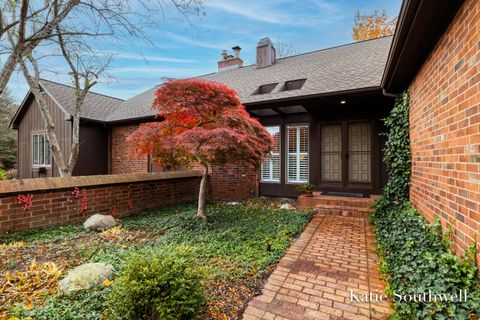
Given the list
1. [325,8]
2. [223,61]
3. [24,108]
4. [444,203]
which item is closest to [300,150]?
[325,8]

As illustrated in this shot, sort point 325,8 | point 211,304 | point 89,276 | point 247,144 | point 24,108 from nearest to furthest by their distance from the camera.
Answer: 1. point 211,304
2. point 89,276
3. point 247,144
4. point 325,8
5. point 24,108

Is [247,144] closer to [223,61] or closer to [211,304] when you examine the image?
[211,304]

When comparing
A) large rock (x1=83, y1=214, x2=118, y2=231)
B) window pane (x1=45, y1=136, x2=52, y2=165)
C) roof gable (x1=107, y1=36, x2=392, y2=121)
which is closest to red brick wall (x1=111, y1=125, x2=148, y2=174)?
roof gable (x1=107, y1=36, x2=392, y2=121)

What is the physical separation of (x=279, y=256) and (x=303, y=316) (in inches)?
44.9

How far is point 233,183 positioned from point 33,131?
33.6ft

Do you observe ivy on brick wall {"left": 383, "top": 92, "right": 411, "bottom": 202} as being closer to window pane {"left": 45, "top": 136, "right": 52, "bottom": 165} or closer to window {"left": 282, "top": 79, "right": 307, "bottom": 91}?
window {"left": 282, "top": 79, "right": 307, "bottom": 91}

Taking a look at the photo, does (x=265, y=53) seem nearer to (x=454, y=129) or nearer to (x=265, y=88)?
(x=265, y=88)

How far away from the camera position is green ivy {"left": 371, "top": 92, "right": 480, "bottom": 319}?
161cm

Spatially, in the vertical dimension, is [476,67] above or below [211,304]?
above

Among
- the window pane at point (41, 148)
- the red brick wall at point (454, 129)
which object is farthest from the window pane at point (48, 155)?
the red brick wall at point (454, 129)

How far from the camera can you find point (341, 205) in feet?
18.2

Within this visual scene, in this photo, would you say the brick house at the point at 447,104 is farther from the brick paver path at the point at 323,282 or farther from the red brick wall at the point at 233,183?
the red brick wall at the point at 233,183

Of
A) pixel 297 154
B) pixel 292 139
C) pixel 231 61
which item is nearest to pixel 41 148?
pixel 231 61

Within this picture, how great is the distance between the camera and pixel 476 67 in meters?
1.72
